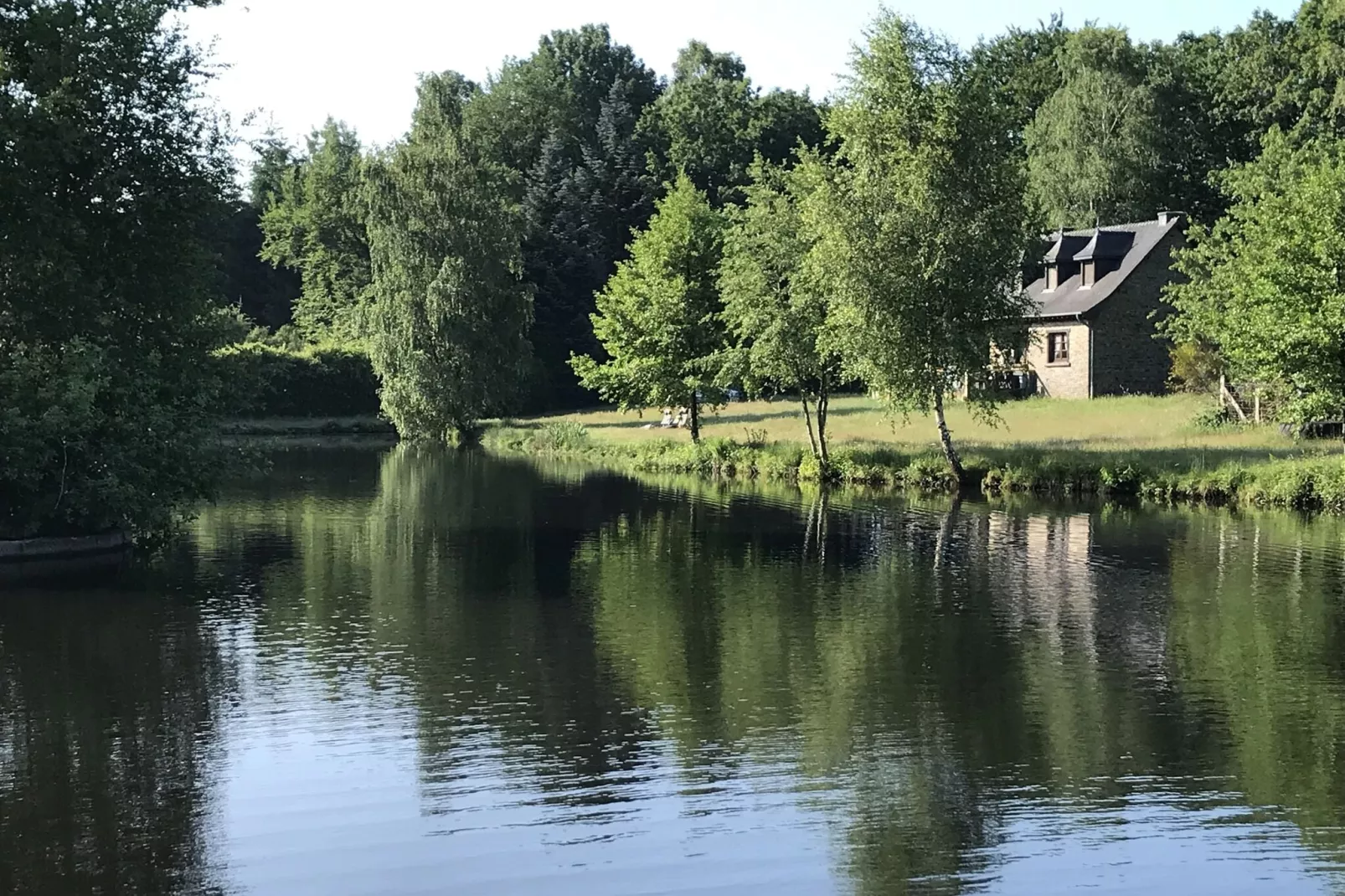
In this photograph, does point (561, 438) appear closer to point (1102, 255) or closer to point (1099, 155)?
point (1102, 255)

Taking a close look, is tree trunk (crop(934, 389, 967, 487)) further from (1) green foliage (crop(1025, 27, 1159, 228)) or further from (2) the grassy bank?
(1) green foliage (crop(1025, 27, 1159, 228))

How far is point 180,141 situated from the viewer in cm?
2745

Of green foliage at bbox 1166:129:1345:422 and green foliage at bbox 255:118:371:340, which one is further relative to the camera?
green foliage at bbox 255:118:371:340

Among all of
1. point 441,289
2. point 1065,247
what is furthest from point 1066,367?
point 441,289

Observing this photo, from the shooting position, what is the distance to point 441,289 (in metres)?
58.7

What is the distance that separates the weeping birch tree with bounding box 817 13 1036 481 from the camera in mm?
36812

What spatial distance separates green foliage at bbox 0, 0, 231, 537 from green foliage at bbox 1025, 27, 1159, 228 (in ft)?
160

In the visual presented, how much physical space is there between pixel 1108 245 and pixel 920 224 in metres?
24.2

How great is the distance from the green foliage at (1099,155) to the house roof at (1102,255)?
7941 millimetres

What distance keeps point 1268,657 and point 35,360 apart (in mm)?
21174

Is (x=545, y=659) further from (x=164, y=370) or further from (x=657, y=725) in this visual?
(x=164, y=370)

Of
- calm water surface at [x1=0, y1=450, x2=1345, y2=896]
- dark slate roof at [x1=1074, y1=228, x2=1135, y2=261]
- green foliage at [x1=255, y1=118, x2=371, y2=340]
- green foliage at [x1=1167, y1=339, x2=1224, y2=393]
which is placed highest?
green foliage at [x1=255, y1=118, x2=371, y2=340]

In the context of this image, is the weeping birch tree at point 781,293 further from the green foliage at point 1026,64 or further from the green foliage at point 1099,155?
the green foliage at point 1026,64

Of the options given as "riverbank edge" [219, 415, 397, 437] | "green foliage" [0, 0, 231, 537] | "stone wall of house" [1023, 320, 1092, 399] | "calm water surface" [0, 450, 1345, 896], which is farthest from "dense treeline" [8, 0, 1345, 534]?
Result: "stone wall of house" [1023, 320, 1092, 399]
